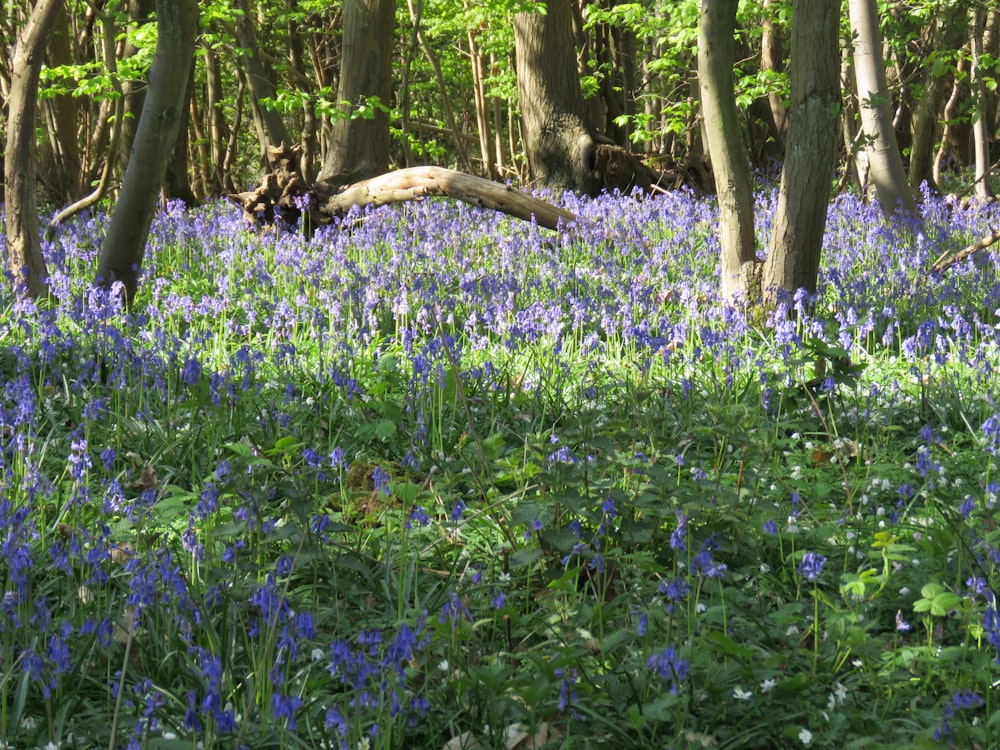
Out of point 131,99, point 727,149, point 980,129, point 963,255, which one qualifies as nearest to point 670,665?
point 727,149

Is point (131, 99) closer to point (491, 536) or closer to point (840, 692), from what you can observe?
point (491, 536)

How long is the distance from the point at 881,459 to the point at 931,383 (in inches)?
45.5

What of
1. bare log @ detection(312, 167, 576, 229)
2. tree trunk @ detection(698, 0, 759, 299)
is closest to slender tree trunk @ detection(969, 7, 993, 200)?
bare log @ detection(312, 167, 576, 229)

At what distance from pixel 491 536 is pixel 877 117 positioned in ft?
18.9

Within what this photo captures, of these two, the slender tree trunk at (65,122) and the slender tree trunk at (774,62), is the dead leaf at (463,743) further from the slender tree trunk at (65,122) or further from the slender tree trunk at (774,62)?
the slender tree trunk at (65,122)

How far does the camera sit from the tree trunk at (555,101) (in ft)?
40.3

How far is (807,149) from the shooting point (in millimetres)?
5508

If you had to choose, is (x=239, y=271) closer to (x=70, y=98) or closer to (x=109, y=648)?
(x=109, y=648)

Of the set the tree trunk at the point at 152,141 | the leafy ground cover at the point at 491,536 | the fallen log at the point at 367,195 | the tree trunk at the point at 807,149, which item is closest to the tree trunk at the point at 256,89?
the fallen log at the point at 367,195

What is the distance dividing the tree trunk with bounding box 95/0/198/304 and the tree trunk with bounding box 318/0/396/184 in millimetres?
4457

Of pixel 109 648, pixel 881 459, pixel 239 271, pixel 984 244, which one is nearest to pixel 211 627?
pixel 109 648

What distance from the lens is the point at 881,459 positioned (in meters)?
3.61

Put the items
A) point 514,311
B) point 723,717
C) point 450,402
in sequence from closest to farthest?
1. point 723,717
2. point 450,402
3. point 514,311

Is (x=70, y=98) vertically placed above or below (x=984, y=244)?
above
